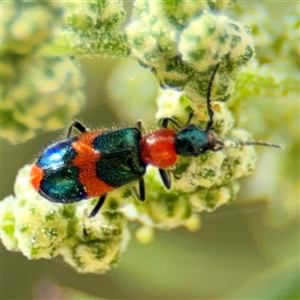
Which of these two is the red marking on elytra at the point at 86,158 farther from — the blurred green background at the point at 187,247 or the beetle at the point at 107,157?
the blurred green background at the point at 187,247

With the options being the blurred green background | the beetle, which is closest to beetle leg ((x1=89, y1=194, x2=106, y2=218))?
the beetle

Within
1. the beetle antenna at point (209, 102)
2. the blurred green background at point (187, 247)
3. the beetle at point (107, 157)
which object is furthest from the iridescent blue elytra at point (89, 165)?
the blurred green background at point (187, 247)

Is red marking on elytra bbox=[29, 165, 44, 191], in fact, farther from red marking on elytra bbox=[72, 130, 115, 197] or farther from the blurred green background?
the blurred green background

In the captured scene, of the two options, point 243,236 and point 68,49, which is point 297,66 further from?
point 243,236

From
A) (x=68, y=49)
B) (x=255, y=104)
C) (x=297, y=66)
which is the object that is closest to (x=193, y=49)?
(x=68, y=49)

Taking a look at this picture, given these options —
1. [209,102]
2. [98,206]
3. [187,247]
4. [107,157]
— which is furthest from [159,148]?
[187,247]

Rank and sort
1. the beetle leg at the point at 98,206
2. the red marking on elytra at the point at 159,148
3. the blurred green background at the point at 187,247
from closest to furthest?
the beetle leg at the point at 98,206, the red marking on elytra at the point at 159,148, the blurred green background at the point at 187,247
